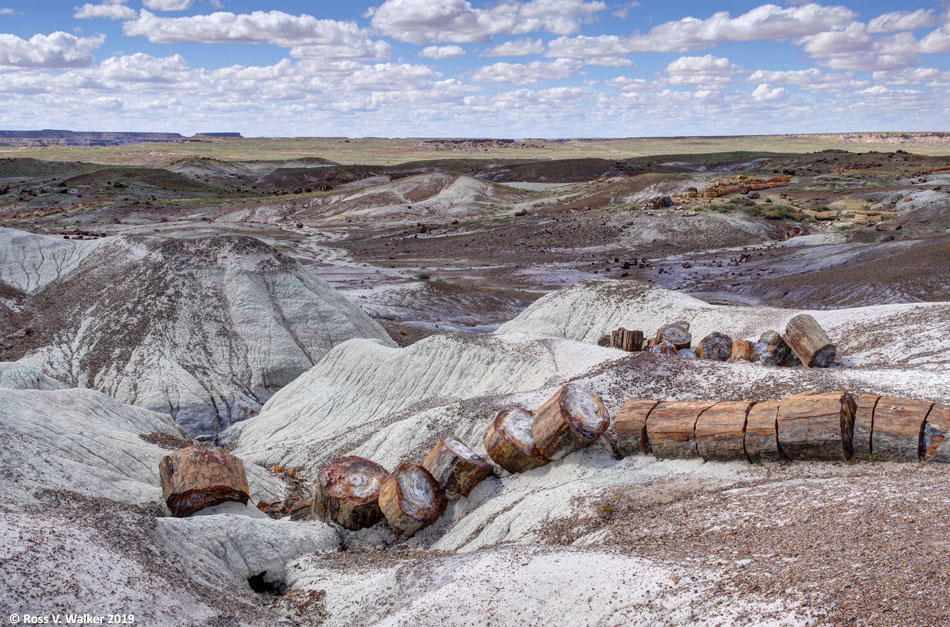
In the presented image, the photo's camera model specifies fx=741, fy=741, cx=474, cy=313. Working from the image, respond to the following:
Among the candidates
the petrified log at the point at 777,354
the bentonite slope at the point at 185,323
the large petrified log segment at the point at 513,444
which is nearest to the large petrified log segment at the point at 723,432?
the large petrified log segment at the point at 513,444

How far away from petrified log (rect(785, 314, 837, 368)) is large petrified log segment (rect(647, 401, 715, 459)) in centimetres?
484

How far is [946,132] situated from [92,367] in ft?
603

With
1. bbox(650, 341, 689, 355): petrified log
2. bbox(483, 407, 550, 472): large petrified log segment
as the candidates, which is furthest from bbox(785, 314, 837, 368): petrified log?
bbox(483, 407, 550, 472): large petrified log segment

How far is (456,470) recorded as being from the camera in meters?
9.04

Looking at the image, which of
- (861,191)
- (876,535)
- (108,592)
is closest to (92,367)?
(108,592)

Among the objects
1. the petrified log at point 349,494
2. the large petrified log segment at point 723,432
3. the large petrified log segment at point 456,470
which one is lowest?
the petrified log at point 349,494

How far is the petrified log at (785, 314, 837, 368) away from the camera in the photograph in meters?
12.2

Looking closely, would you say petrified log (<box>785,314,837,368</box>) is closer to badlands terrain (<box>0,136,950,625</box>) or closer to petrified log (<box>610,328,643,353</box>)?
badlands terrain (<box>0,136,950,625</box>)

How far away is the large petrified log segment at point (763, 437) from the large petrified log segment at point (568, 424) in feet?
5.55

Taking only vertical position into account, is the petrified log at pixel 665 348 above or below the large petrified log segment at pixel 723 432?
below

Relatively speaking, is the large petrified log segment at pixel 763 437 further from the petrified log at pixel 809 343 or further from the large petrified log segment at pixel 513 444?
the petrified log at pixel 809 343

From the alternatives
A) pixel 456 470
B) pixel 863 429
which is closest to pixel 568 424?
pixel 456 470

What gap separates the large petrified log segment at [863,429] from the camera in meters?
7.45

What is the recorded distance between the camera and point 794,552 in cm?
549
